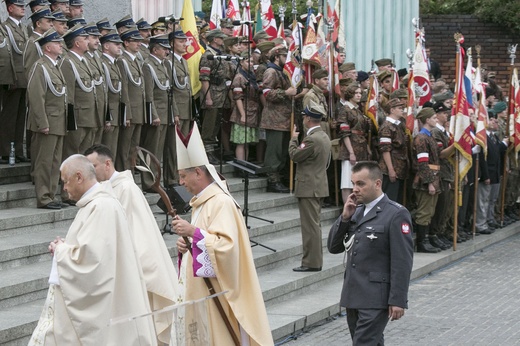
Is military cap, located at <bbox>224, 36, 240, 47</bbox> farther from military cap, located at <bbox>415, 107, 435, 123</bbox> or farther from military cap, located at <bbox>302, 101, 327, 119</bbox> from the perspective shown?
military cap, located at <bbox>302, 101, 327, 119</bbox>

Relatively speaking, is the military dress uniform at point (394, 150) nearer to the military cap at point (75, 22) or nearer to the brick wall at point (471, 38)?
the military cap at point (75, 22)

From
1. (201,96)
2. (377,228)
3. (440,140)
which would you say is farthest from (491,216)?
(377,228)

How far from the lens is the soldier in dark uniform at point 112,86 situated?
14.3m

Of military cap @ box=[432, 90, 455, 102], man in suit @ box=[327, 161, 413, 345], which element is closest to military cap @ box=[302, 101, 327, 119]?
military cap @ box=[432, 90, 455, 102]

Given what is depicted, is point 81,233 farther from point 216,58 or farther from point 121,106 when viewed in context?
point 216,58

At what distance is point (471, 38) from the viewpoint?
29922 millimetres

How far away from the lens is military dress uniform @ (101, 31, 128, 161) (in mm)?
14266

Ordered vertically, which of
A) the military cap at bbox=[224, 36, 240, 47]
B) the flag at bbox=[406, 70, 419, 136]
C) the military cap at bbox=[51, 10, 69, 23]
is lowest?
the flag at bbox=[406, 70, 419, 136]

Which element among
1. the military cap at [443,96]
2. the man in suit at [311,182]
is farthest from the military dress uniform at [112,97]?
the military cap at [443,96]

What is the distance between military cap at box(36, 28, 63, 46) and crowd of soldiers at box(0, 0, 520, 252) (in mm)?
13

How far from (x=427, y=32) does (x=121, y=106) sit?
1687 centimetres

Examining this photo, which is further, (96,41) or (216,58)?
(216,58)

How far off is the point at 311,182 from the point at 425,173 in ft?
11.7

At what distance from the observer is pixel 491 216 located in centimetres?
2122
